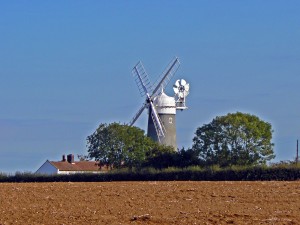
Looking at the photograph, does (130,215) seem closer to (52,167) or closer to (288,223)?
(288,223)

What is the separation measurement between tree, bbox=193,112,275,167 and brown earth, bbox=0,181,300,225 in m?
37.7

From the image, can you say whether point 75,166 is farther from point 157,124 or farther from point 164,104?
point 164,104

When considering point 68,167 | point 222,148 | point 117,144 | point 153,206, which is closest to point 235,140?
point 222,148

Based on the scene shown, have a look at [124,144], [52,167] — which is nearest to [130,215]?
[124,144]

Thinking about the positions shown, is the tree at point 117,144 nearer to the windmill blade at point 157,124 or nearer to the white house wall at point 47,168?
the windmill blade at point 157,124

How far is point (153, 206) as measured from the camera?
28719 mm

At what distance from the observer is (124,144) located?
3452 inches

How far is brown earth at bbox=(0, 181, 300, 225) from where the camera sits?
2330 centimetres

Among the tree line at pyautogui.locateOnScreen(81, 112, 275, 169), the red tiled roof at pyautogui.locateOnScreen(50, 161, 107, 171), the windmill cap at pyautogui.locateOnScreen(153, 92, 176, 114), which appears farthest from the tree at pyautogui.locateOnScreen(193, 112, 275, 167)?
the red tiled roof at pyautogui.locateOnScreen(50, 161, 107, 171)

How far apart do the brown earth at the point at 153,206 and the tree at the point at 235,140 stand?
1483 inches

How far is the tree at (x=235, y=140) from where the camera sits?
7812 centimetres

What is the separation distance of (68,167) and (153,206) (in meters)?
76.5

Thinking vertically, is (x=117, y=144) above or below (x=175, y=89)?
below

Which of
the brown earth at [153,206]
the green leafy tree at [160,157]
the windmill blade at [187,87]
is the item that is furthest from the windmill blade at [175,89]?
the brown earth at [153,206]
